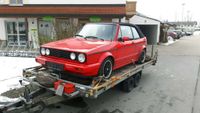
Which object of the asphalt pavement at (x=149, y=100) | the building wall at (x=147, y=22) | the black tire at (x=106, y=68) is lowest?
the asphalt pavement at (x=149, y=100)

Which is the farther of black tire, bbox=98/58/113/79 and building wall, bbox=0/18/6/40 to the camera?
building wall, bbox=0/18/6/40

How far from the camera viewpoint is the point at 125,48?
5926mm

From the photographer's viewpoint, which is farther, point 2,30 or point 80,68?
point 2,30

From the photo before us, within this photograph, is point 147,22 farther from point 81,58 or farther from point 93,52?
point 81,58

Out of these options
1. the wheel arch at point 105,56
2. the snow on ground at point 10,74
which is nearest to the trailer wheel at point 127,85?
the wheel arch at point 105,56

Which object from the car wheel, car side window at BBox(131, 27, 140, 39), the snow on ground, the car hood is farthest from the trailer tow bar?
car side window at BBox(131, 27, 140, 39)

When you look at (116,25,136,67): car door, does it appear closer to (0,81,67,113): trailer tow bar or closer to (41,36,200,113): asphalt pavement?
(41,36,200,113): asphalt pavement

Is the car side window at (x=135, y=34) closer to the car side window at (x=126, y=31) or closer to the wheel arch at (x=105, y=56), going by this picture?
the car side window at (x=126, y=31)

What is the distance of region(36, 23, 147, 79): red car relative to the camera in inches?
176

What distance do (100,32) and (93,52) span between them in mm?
1392

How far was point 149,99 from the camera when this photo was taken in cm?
589

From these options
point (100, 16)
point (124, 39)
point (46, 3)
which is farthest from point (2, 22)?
point (124, 39)

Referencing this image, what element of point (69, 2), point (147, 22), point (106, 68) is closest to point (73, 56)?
point (106, 68)

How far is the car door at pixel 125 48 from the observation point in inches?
223
